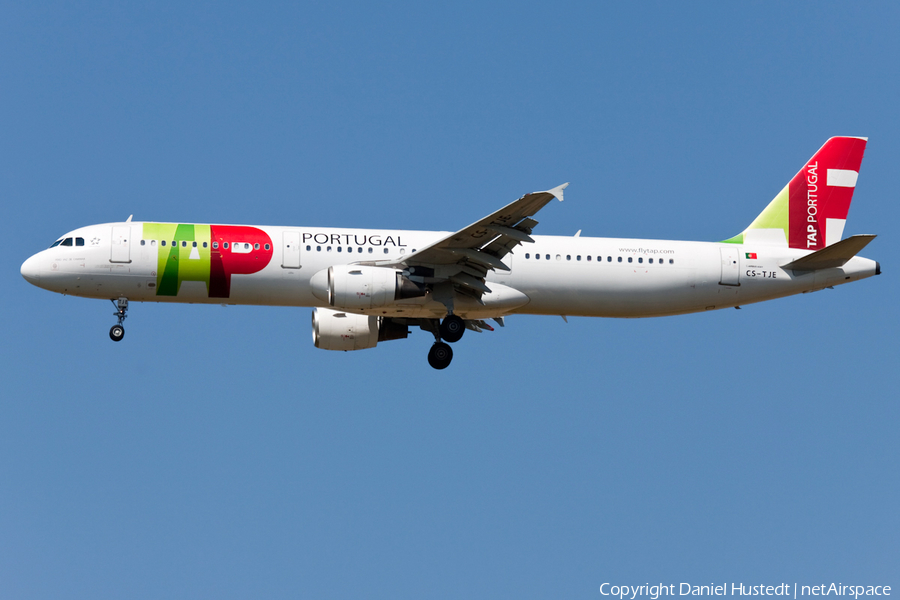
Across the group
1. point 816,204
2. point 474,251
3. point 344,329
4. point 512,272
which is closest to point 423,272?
point 474,251

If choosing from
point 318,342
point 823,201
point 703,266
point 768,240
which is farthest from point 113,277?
point 823,201

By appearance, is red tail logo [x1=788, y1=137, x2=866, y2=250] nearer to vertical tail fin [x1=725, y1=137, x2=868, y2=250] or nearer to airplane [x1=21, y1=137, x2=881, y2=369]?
vertical tail fin [x1=725, y1=137, x2=868, y2=250]

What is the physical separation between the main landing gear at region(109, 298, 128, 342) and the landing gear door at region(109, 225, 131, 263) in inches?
52.8

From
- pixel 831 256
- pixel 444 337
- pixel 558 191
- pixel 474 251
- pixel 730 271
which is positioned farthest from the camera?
Result: pixel 730 271

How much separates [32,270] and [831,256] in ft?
83.7

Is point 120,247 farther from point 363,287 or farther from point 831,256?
point 831,256

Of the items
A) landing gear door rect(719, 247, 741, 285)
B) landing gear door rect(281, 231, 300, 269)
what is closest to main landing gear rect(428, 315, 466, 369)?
landing gear door rect(281, 231, 300, 269)

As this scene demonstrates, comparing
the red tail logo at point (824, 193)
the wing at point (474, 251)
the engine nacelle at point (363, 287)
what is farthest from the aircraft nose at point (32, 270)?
the red tail logo at point (824, 193)

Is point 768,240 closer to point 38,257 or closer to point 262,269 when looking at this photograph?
point 262,269

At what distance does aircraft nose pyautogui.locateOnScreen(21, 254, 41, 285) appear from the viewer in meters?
34.7

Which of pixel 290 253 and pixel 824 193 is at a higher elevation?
pixel 824 193

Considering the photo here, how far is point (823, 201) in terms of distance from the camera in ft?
129

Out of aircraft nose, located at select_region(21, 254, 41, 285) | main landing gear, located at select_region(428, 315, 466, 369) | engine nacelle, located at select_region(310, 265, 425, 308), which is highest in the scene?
aircraft nose, located at select_region(21, 254, 41, 285)

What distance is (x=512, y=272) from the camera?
35.2 meters
